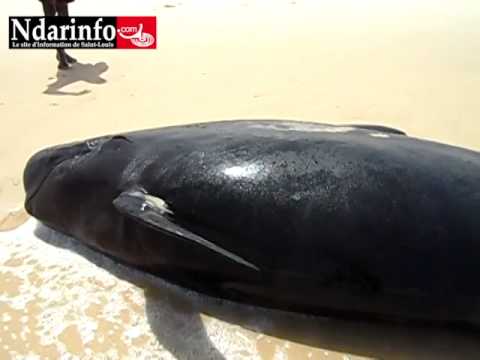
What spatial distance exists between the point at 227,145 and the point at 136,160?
594mm

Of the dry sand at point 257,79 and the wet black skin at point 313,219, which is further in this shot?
the dry sand at point 257,79

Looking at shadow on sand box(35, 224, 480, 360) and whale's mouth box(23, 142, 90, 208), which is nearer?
shadow on sand box(35, 224, 480, 360)

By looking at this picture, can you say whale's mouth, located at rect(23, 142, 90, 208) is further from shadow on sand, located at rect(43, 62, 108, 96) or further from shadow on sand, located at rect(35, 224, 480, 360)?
shadow on sand, located at rect(43, 62, 108, 96)

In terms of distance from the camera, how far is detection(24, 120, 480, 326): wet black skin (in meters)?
2.77

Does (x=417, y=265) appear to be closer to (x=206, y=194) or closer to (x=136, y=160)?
(x=206, y=194)

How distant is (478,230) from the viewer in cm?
275

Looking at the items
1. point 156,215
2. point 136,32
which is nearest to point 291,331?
point 156,215

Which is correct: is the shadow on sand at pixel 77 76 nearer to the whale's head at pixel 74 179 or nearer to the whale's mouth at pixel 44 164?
the whale's mouth at pixel 44 164

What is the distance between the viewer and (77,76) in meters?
7.23

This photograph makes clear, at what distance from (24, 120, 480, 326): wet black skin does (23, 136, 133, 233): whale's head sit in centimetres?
2

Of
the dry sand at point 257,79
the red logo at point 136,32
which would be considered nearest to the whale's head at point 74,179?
the dry sand at point 257,79

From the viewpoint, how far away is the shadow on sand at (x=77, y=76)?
22.0 feet

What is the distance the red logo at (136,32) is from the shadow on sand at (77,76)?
36.0 inches

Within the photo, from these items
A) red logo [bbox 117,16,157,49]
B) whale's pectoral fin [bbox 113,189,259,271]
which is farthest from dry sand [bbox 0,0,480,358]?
whale's pectoral fin [bbox 113,189,259,271]
